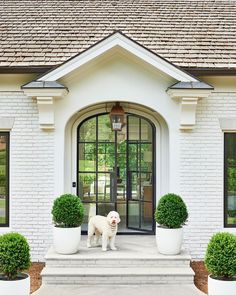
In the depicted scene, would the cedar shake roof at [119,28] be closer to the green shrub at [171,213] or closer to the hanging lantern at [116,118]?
the hanging lantern at [116,118]

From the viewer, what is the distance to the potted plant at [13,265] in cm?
616

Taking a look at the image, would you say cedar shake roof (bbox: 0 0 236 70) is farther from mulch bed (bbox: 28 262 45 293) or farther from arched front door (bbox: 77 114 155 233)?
mulch bed (bbox: 28 262 45 293)

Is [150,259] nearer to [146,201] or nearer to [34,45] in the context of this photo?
[146,201]

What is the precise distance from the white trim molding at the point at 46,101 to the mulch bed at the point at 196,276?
282 cm

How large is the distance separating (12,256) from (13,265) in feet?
0.43

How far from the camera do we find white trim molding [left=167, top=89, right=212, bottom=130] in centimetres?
854

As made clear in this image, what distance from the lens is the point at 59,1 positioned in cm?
1308

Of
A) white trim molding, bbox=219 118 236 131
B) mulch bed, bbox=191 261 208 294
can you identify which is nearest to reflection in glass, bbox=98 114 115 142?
white trim molding, bbox=219 118 236 131

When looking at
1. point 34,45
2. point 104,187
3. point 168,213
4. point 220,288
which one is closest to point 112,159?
point 104,187

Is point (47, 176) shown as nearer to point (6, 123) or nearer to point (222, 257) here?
point (6, 123)

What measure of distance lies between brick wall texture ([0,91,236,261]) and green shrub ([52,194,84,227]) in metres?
1.23

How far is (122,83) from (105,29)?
2.11 metres

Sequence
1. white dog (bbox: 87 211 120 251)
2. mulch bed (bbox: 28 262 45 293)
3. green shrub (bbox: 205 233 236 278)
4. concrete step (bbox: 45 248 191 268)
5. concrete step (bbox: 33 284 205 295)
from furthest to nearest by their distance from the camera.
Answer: white dog (bbox: 87 211 120 251), concrete step (bbox: 45 248 191 268), mulch bed (bbox: 28 262 45 293), concrete step (bbox: 33 284 205 295), green shrub (bbox: 205 233 236 278)

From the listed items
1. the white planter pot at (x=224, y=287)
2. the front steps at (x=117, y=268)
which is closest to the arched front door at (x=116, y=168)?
the front steps at (x=117, y=268)
